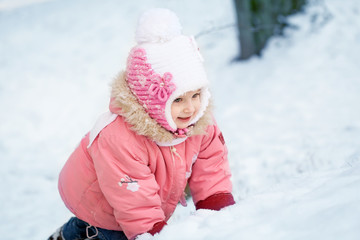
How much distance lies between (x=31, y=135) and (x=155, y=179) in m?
3.82

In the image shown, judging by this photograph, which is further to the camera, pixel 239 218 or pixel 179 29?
pixel 179 29

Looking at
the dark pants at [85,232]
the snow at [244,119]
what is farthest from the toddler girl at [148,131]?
the snow at [244,119]

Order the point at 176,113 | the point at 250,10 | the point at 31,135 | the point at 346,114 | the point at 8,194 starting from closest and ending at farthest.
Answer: the point at 176,113 < the point at 8,194 < the point at 346,114 < the point at 31,135 < the point at 250,10

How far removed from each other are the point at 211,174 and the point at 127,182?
0.62 m

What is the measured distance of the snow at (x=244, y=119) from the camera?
156 cm

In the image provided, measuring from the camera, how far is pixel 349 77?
16.5ft

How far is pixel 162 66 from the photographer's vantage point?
1953mm

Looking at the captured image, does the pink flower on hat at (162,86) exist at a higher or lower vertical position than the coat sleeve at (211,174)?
higher

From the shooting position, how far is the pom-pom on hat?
195 cm

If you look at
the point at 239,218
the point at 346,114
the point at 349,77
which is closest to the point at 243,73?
the point at 349,77

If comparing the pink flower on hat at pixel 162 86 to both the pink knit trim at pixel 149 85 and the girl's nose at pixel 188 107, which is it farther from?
the girl's nose at pixel 188 107

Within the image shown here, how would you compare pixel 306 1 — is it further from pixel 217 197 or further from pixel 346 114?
pixel 217 197

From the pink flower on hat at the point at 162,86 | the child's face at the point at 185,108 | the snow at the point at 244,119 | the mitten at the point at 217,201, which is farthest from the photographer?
the mitten at the point at 217,201

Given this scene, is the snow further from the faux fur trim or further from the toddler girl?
the toddler girl
